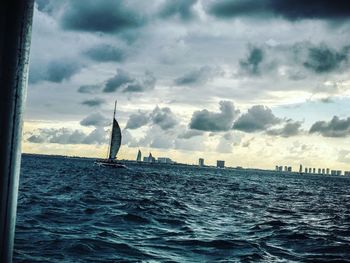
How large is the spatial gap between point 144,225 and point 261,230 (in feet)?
18.9

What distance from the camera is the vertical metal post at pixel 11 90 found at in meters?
1.37

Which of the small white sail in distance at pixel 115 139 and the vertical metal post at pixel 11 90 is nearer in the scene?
the vertical metal post at pixel 11 90

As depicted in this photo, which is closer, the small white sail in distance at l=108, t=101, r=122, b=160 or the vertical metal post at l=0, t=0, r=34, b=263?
the vertical metal post at l=0, t=0, r=34, b=263

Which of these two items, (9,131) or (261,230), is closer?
(9,131)

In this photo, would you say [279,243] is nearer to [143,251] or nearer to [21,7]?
[143,251]

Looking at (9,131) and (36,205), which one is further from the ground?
(9,131)

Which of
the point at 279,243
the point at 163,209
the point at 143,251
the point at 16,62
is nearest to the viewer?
the point at 16,62

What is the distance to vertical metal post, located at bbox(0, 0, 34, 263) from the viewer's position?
53.8 inches

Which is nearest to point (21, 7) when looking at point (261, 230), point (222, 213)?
point (261, 230)

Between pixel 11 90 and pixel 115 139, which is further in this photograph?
pixel 115 139

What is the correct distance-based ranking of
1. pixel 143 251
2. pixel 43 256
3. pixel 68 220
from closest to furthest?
pixel 43 256 < pixel 143 251 < pixel 68 220

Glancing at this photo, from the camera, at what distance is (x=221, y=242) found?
1412cm

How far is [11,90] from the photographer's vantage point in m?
1.39

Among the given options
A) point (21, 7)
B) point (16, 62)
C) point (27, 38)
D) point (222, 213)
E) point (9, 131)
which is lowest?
point (222, 213)
